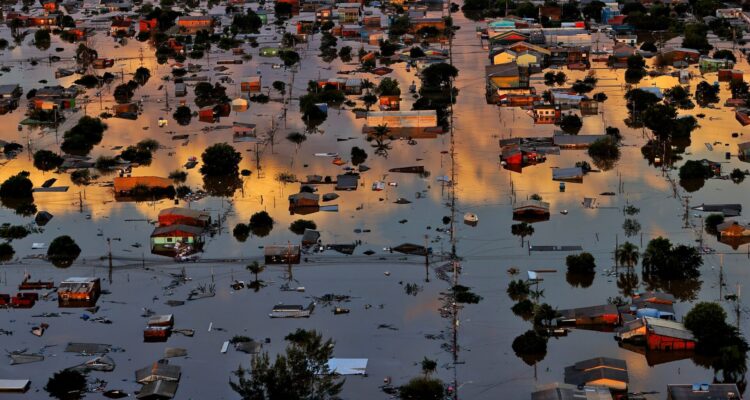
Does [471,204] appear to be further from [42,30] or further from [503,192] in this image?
[42,30]

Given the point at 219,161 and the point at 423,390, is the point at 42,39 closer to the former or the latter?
the point at 219,161

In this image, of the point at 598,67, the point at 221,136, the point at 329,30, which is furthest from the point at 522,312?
the point at 329,30

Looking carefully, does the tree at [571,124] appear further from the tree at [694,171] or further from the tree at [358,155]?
the tree at [358,155]

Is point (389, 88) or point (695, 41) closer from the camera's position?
point (389, 88)

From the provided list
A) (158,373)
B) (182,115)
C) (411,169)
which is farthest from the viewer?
(182,115)

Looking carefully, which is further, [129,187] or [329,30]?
[329,30]

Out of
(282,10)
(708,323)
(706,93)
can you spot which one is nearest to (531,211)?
(708,323)

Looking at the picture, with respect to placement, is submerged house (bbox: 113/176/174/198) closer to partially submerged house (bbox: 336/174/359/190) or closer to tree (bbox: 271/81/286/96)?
partially submerged house (bbox: 336/174/359/190)

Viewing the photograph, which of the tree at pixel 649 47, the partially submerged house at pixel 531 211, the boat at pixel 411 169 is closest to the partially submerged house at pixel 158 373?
the partially submerged house at pixel 531 211
